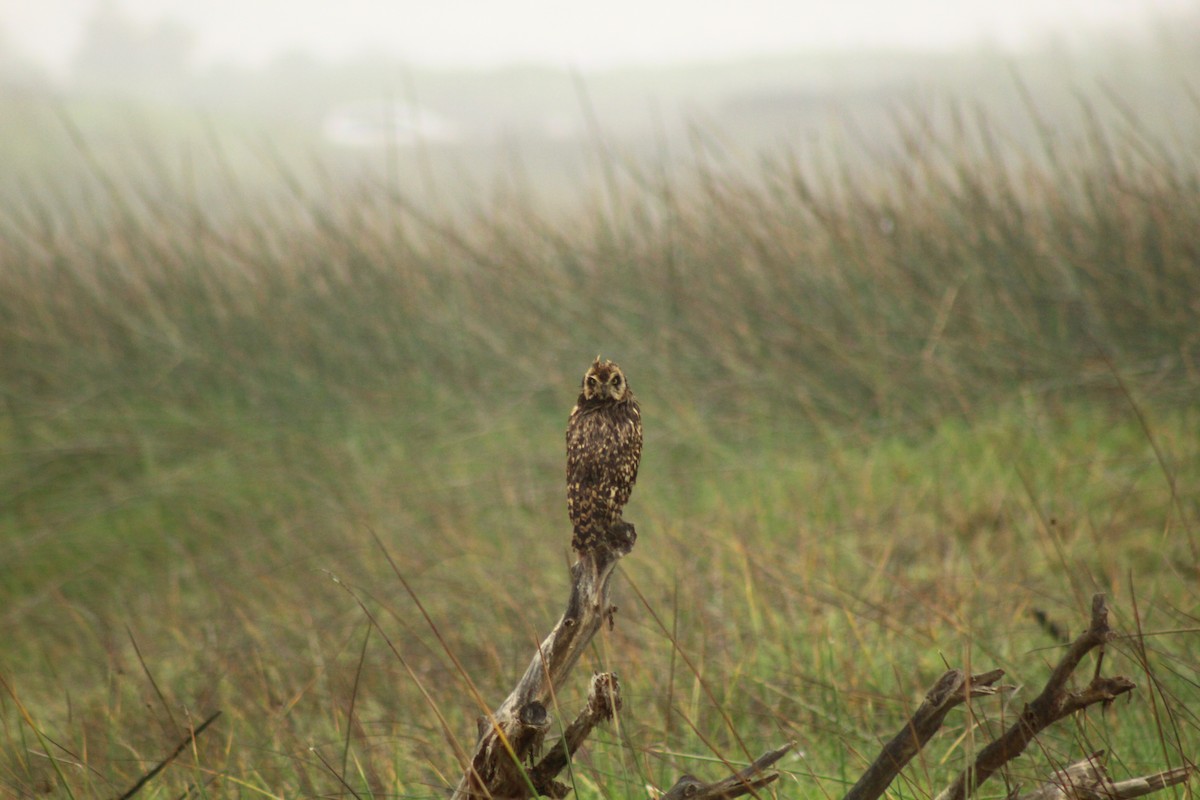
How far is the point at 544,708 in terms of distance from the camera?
→ 125 cm

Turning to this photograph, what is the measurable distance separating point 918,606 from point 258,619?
1.79m

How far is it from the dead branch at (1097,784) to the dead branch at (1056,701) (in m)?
0.05

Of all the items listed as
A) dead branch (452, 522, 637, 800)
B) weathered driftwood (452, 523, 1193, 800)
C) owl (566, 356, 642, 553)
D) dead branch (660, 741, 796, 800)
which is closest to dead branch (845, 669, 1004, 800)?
weathered driftwood (452, 523, 1193, 800)

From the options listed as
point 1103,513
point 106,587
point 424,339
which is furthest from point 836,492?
point 106,587

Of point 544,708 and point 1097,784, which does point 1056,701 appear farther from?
point 544,708

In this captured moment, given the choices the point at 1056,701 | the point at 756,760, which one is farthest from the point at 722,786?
the point at 1056,701

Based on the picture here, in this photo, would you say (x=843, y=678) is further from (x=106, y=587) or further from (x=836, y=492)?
(x=106, y=587)

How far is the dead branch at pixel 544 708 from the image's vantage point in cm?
122

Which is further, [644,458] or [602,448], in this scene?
[644,458]

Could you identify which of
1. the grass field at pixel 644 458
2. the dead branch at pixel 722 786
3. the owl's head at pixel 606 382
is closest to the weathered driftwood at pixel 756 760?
the dead branch at pixel 722 786

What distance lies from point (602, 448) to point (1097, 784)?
69 centimetres

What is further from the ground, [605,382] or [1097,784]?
[605,382]

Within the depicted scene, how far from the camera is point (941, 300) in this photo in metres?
4.56

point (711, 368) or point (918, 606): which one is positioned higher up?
point (711, 368)
